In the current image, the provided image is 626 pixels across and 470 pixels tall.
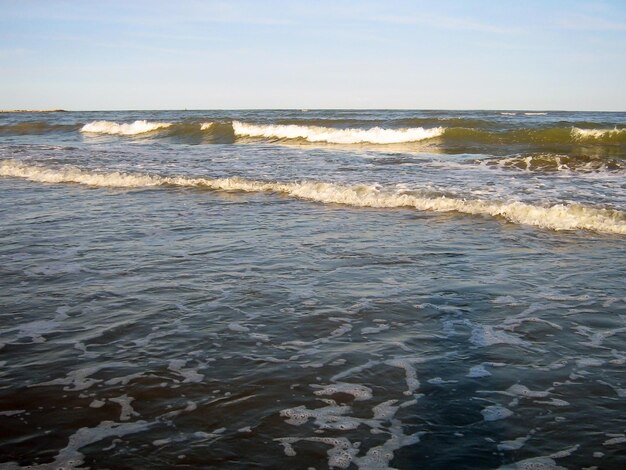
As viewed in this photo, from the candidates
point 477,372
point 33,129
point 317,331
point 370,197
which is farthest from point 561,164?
point 33,129

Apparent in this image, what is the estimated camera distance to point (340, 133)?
2859 centimetres

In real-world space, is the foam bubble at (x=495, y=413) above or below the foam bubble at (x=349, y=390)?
below

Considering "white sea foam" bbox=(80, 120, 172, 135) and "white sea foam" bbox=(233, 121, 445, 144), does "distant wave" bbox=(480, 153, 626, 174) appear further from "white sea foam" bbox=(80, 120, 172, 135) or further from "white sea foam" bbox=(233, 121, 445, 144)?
"white sea foam" bbox=(80, 120, 172, 135)

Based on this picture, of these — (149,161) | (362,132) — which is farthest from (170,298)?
(362,132)

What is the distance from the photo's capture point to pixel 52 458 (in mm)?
2705

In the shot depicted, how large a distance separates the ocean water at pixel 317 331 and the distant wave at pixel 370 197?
63 millimetres

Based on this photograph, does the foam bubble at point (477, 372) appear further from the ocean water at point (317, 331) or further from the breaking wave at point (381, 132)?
the breaking wave at point (381, 132)

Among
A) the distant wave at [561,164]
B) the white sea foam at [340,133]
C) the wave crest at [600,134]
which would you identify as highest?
the white sea foam at [340,133]

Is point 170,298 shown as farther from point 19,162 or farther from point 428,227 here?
point 19,162

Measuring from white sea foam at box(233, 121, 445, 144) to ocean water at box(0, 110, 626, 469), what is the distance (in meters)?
17.2

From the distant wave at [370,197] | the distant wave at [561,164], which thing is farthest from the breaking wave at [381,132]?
the distant wave at [370,197]

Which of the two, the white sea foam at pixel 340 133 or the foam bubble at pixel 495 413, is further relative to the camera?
the white sea foam at pixel 340 133

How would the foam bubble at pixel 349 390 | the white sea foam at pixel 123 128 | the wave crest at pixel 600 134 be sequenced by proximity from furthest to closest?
the white sea foam at pixel 123 128
the wave crest at pixel 600 134
the foam bubble at pixel 349 390

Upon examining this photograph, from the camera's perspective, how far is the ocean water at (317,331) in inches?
113
